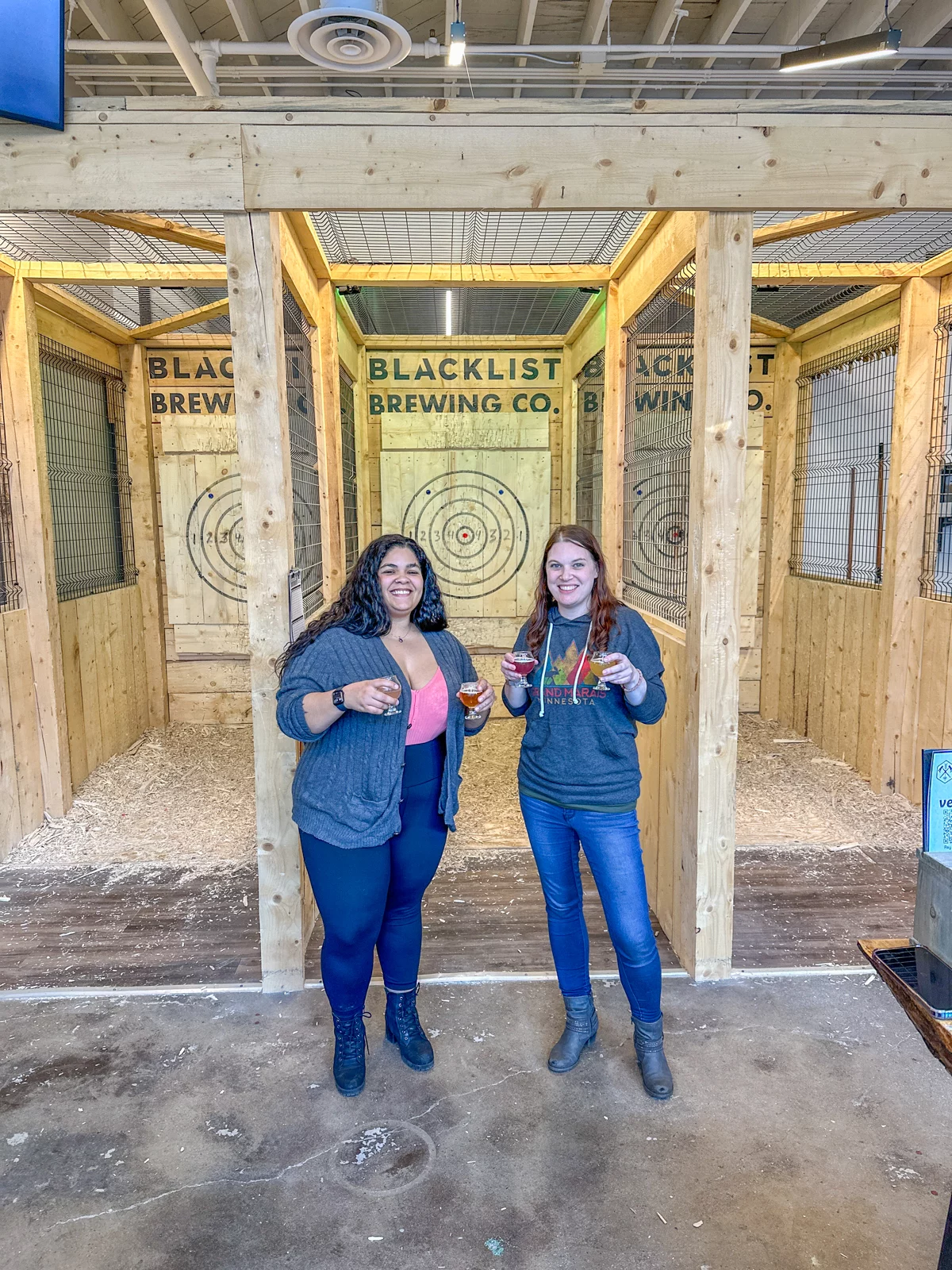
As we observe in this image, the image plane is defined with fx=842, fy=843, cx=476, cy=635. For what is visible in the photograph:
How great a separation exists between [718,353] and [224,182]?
1.52 metres

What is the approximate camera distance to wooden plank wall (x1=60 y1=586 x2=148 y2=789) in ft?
15.2

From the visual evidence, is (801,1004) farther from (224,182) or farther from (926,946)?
(224,182)

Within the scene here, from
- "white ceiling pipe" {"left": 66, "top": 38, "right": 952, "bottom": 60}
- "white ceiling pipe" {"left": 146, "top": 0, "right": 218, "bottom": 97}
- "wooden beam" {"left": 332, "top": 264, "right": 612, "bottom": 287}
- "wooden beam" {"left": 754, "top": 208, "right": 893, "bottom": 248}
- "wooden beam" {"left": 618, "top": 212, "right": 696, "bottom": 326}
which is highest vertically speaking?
"white ceiling pipe" {"left": 66, "top": 38, "right": 952, "bottom": 60}

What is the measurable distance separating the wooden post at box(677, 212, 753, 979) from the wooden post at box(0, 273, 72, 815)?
10.3 ft

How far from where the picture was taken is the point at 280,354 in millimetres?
2537

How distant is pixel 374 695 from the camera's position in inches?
72.2

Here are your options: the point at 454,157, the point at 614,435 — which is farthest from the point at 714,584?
the point at 454,157

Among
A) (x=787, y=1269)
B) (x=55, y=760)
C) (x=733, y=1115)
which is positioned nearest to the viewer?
(x=787, y=1269)

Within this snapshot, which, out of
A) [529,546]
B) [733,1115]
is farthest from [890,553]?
[733,1115]

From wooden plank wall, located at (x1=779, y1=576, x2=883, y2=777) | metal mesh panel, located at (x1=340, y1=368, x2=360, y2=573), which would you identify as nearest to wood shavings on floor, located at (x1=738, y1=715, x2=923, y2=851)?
wooden plank wall, located at (x1=779, y1=576, x2=883, y2=777)

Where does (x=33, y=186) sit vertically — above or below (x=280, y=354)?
above

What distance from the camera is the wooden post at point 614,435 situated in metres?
3.53

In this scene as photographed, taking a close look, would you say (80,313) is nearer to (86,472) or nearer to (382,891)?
(86,472)

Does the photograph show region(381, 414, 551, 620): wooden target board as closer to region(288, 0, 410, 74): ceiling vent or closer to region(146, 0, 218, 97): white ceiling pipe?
region(146, 0, 218, 97): white ceiling pipe
